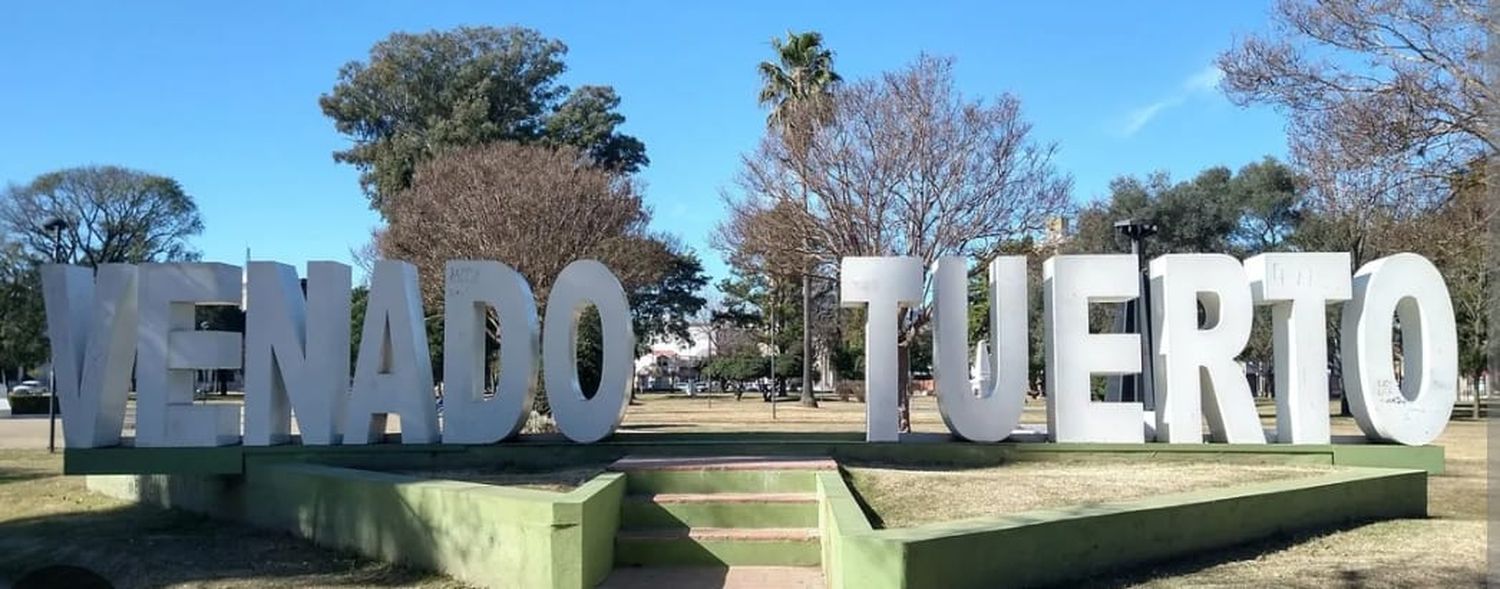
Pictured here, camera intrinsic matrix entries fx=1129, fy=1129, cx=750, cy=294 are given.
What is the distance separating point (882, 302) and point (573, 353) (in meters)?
3.68

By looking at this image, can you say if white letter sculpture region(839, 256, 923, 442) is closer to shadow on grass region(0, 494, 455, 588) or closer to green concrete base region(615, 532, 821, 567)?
green concrete base region(615, 532, 821, 567)

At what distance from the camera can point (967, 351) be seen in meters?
12.9

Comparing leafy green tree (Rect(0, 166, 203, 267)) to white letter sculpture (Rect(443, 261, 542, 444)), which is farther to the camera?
leafy green tree (Rect(0, 166, 203, 267))

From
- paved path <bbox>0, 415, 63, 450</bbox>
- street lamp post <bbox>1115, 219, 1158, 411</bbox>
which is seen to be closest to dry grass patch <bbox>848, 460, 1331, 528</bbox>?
street lamp post <bbox>1115, 219, 1158, 411</bbox>

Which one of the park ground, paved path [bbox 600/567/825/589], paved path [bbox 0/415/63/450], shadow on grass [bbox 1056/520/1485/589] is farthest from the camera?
paved path [bbox 0/415/63/450]

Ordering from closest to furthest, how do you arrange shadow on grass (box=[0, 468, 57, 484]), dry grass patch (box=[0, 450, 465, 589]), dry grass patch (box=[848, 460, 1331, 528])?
1. dry grass patch (box=[0, 450, 465, 589])
2. dry grass patch (box=[848, 460, 1331, 528])
3. shadow on grass (box=[0, 468, 57, 484])

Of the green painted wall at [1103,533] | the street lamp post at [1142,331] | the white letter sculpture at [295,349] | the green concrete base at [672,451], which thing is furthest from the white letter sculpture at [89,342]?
the street lamp post at [1142,331]

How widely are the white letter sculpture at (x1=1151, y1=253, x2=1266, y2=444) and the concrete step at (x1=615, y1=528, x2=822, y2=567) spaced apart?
5575 millimetres

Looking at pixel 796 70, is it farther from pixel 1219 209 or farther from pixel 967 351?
pixel 967 351

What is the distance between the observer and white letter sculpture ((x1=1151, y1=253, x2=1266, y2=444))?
12.8 m

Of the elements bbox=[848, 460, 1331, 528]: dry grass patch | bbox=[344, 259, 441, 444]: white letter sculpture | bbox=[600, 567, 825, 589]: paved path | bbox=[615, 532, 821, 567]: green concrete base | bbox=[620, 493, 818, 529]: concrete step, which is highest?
bbox=[344, 259, 441, 444]: white letter sculpture

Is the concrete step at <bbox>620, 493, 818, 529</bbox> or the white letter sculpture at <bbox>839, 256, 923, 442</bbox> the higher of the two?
the white letter sculpture at <bbox>839, 256, 923, 442</bbox>

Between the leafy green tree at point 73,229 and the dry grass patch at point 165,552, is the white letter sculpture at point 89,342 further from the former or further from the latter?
the leafy green tree at point 73,229

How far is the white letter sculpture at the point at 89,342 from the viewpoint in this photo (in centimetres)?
1287
